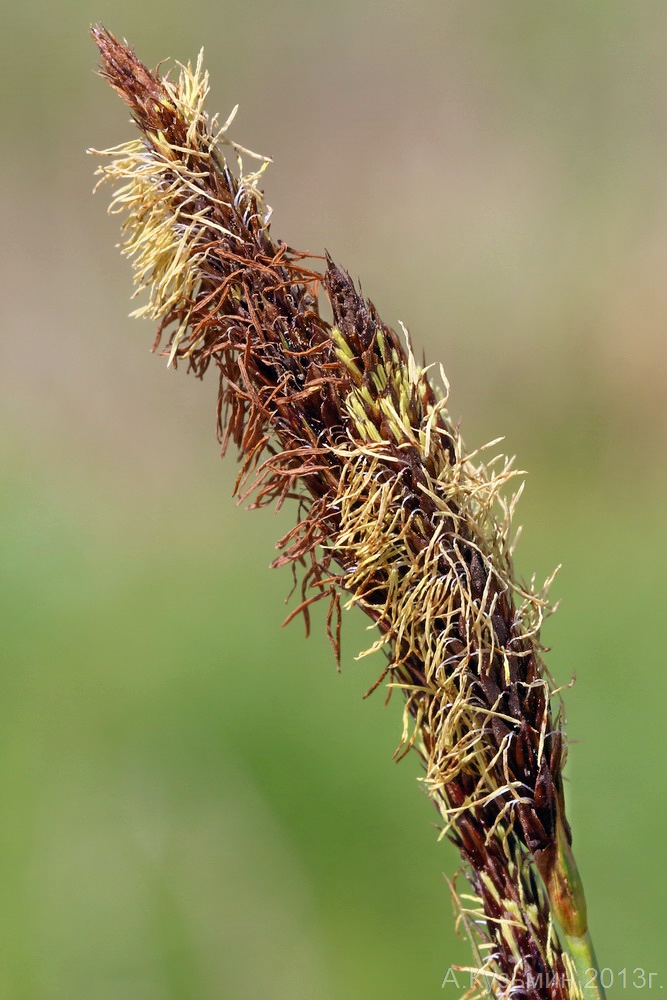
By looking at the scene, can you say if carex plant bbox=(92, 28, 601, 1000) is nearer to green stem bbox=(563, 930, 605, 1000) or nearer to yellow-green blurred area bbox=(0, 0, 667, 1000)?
green stem bbox=(563, 930, 605, 1000)

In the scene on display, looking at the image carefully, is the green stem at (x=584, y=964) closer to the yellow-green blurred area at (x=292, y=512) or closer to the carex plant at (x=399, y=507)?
the carex plant at (x=399, y=507)

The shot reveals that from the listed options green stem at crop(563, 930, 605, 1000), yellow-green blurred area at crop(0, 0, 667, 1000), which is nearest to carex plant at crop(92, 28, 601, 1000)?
green stem at crop(563, 930, 605, 1000)

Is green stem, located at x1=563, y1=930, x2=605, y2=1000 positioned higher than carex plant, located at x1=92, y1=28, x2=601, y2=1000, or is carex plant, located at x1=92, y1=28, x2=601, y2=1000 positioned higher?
carex plant, located at x1=92, y1=28, x2=601, y2=1000

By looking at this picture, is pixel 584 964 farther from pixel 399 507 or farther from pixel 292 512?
pixel 292 512

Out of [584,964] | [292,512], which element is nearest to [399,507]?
[584,964]

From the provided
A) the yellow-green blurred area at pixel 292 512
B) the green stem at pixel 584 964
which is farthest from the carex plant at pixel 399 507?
the yellow-green blurred area at pixel 292 512

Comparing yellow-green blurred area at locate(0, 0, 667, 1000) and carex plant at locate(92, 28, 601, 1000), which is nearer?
carex plant at locate(92, 28, 601, 1000)
